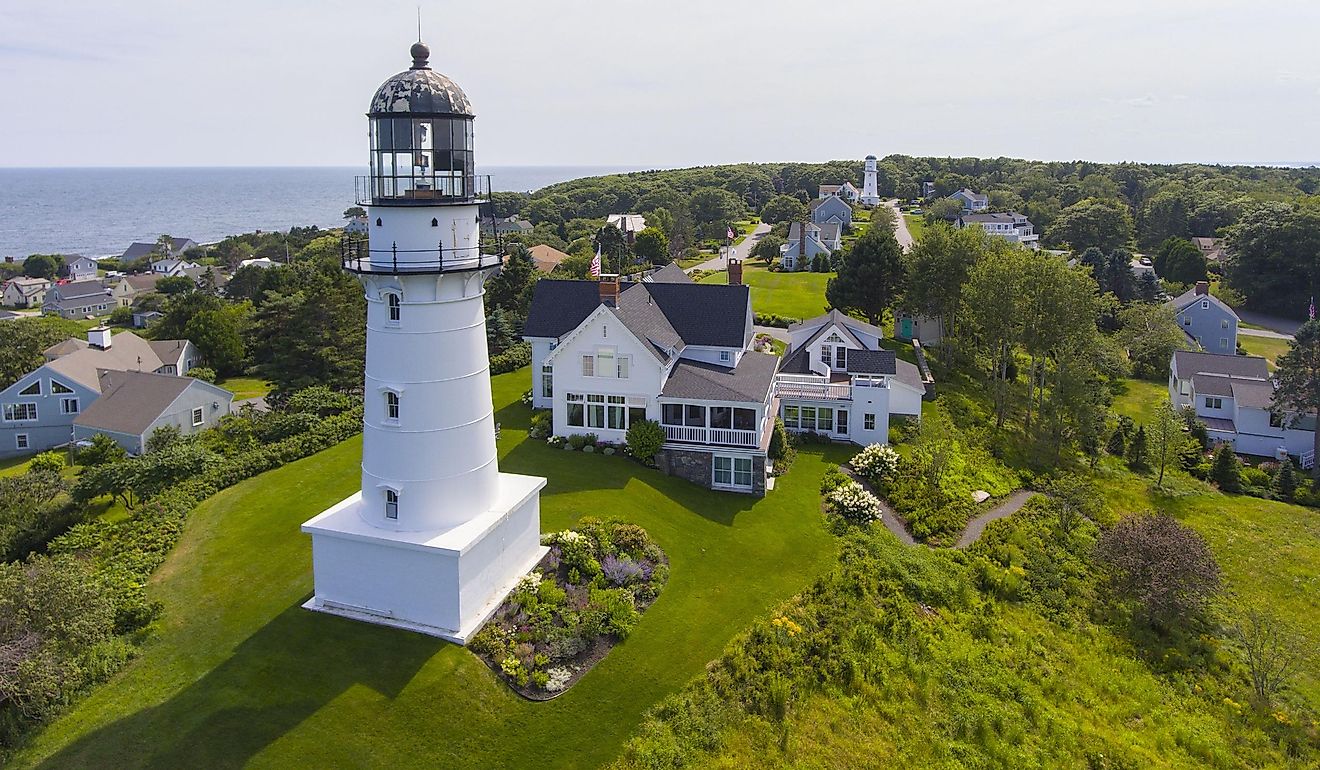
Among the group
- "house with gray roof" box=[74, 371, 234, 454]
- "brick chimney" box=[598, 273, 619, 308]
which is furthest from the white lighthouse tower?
"house with gray roof" box=[74, 371, 234, 454]

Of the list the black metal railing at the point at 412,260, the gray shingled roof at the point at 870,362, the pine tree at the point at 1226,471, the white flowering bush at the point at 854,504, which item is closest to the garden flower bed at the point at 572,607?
the white flowering bush at the point at 854,504

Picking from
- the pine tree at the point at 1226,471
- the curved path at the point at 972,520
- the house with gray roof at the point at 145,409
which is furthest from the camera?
the house with gray roof at the point at 145,409

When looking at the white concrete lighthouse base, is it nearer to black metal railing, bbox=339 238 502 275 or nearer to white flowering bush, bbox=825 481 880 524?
black metal railing, bbox=339 238 502 275

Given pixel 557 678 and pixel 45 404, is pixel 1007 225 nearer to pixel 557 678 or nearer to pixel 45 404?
pixel 557 678

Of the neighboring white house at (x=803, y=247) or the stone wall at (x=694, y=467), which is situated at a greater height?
the neighboring white house at (x=803, y=247)

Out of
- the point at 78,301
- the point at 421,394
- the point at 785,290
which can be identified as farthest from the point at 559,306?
the point at 78,301

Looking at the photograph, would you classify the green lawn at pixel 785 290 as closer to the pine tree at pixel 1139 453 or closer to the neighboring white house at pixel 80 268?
the pine tree at pixel 1139 453

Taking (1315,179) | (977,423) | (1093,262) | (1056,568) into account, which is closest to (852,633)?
(1056,568)
